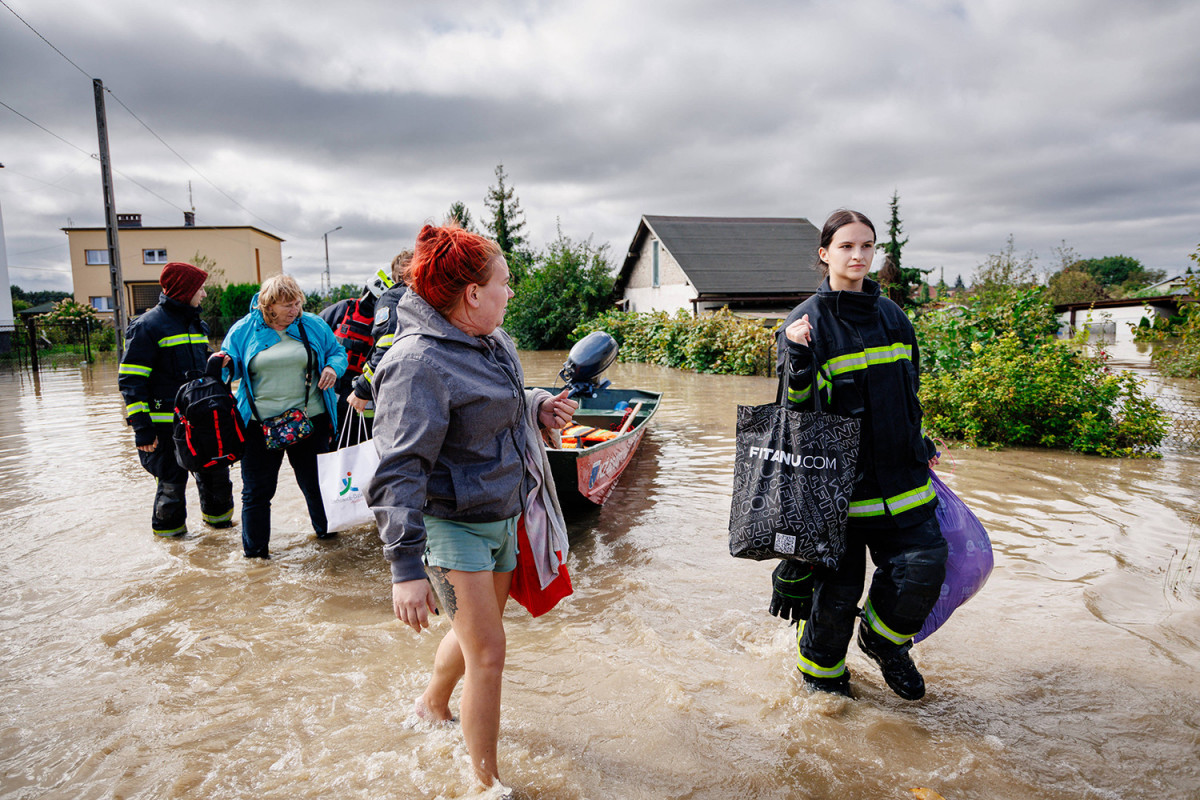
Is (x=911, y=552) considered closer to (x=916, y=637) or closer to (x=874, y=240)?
(x=916, y=637)

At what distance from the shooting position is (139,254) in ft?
148

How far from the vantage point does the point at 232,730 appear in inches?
120

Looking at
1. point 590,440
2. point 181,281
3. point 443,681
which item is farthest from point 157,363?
point 443,681

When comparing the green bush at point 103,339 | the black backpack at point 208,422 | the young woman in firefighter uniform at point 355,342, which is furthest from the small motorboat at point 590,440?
the green bush at point 103,339

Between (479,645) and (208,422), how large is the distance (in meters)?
3.39

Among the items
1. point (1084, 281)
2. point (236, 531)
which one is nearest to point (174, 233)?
point (236, 531)

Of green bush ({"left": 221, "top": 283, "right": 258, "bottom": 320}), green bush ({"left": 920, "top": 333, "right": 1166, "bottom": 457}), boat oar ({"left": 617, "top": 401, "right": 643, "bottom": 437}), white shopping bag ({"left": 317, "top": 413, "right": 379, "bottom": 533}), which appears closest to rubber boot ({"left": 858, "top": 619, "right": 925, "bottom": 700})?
white shopping bag ({"left": 317, "top": 413, "right": 379, "bottom": 533})

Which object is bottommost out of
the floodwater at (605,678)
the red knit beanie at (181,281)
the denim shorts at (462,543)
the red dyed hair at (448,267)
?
the floodwater at (605,678)

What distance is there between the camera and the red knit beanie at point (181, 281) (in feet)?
16.6

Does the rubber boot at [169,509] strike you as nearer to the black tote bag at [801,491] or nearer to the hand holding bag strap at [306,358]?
the hand holding bag strap at [306,358]

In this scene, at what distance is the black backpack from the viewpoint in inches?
185

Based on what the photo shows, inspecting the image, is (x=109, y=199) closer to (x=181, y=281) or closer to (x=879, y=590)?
(x=181, y=281)

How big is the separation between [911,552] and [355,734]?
95.2 inches

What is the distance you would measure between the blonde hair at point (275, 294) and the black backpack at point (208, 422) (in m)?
0.47
